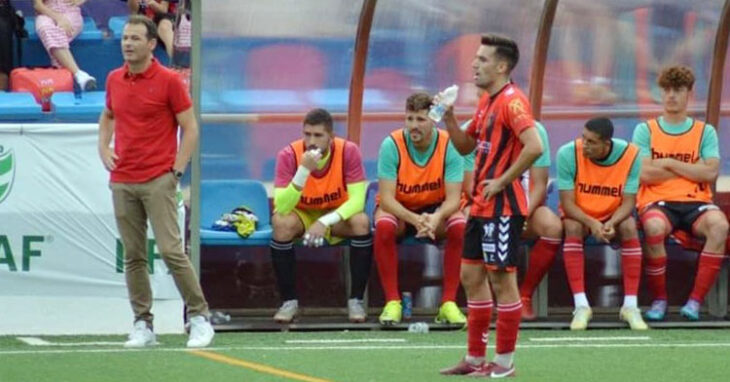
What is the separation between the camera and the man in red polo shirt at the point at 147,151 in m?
10.1

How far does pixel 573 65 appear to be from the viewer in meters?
13.1

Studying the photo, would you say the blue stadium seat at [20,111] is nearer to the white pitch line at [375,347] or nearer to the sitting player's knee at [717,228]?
the white pitch line at [375,347]

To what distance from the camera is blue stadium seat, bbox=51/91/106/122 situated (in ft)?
42.3

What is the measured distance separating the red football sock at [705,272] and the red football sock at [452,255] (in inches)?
65.6

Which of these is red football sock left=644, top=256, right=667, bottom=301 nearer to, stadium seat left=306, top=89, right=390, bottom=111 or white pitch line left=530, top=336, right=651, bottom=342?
white pitch line left=530, top=336, right=651, bottom=342

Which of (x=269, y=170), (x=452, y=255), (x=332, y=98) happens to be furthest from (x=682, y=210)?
(x=269, y=170)

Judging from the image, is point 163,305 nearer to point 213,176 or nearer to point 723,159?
point 213,176

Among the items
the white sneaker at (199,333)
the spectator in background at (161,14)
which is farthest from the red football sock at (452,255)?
the spectator in background at (161,14)

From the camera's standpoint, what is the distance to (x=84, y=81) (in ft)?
45.4

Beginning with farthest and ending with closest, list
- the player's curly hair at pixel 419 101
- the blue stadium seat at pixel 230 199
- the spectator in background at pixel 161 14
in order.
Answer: the spectator in background at pixel 161 14 < the blue stadium seat at pixel 230 199 < the player's curly hair at pixel 419 101

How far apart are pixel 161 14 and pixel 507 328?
24.0 feet

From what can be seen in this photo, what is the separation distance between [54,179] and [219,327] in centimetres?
148

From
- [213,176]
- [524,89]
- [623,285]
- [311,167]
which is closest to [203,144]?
[213,176]

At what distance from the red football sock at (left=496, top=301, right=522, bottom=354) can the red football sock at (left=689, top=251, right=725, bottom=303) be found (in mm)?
3824
